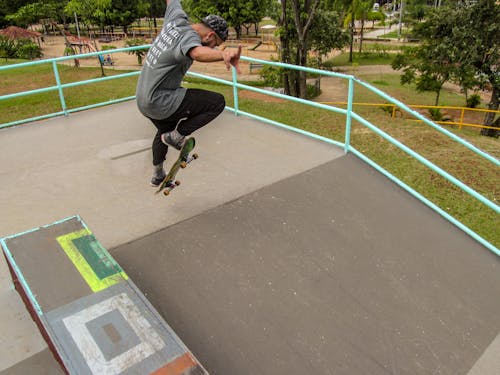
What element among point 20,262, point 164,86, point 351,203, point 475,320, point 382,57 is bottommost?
point 382,57

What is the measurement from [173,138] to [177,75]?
0.69 meters

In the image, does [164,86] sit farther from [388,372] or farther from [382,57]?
[382,57]

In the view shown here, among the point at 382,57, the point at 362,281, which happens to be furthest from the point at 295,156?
the point at 382,57

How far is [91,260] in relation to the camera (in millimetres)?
3607

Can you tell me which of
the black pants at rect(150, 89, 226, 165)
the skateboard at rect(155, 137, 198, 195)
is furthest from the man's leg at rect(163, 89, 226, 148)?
the skateboard at rect(155, 137, 198, 195)

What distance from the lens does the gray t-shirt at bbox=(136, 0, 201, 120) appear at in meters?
3.81

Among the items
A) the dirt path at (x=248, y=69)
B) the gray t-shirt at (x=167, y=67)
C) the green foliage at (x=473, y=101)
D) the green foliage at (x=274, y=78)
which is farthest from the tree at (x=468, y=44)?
the gray t-shirt at (x=167, y=67)

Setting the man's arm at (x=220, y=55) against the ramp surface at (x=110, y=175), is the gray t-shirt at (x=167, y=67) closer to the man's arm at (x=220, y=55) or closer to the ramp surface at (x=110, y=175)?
the man's arm at (x=220, y=55)

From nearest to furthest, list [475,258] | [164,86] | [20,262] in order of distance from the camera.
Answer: [20,262] < [164,86] < [475,258]

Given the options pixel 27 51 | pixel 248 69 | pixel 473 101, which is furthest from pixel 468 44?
pixel 27 51

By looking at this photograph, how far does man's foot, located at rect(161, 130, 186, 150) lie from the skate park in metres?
0.75

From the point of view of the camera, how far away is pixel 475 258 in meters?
4.66

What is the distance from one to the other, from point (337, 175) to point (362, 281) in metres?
1.93

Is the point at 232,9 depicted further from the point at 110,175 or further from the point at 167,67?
the point at 167,67
